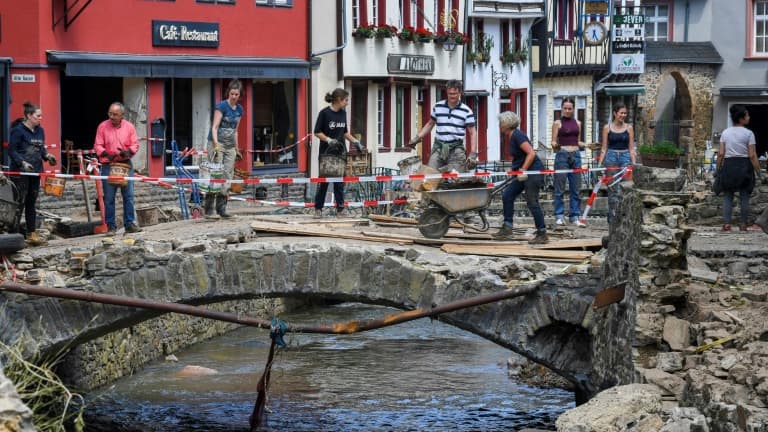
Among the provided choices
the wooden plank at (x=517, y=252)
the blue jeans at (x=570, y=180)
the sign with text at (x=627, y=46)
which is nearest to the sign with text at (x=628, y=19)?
the sign with text at (x=627, y=46)

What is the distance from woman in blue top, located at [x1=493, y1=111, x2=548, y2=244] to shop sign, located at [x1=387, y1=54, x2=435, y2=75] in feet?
74.5

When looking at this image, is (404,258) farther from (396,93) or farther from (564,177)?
(396,93)

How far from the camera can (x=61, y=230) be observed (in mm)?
20797

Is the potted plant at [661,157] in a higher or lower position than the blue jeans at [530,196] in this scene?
higher

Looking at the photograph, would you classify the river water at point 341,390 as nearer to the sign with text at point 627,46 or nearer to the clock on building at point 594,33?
the clock on building at point 594,33

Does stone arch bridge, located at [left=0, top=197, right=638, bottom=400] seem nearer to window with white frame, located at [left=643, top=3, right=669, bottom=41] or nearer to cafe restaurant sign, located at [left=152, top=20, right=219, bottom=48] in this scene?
cafe restaurant sign, located at [left=152, top=20, right=219, bottom=48]

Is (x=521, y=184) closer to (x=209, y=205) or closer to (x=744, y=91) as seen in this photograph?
(x=209, y=205)

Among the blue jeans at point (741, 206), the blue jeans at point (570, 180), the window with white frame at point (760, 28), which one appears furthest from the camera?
the window with white frame at point (760, 28)

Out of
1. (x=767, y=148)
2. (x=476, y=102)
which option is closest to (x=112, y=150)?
(x=476, y=102)

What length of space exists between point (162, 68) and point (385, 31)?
9.27 metres

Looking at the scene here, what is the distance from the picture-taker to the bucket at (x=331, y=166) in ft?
69.3

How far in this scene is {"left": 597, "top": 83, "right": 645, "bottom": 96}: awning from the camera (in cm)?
5569

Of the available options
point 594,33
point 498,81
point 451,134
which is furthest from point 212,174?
point 594,33

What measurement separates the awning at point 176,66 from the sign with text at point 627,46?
65.9ft
